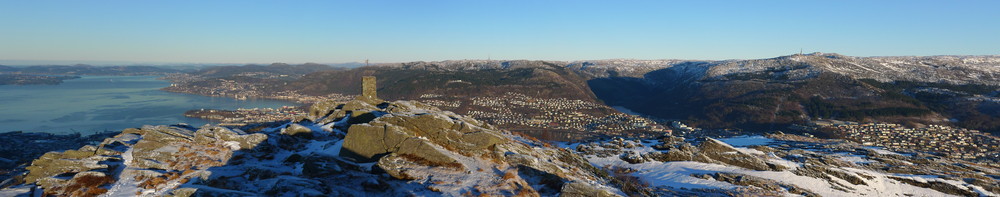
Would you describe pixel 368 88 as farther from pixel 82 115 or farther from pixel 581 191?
pixel 82 115

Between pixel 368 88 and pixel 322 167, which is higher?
pixel 368 88

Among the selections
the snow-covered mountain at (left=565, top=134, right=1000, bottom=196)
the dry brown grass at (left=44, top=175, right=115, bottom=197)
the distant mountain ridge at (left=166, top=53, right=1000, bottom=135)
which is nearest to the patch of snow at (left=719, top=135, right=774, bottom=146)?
the snow-covered mountain at (left=565, top=134, right=1000, bottom=196)

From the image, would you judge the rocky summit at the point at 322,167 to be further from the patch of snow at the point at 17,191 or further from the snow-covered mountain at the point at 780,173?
the snow-covered mountain at the point at 780,173

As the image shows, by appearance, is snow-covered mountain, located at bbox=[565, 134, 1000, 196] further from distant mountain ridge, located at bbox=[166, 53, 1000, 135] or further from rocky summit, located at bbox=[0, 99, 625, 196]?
distant mountain ridge, located at bbox=[166, 53, 1000, 135]

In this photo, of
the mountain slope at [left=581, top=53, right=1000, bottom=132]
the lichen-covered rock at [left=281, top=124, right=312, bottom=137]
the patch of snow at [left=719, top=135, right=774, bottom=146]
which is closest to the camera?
the lichen-covered rock at [left=281, top=124, right=312, bottom=137]

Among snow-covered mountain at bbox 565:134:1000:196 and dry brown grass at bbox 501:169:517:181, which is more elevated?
dry brown grass at bbox 501:169:517:181

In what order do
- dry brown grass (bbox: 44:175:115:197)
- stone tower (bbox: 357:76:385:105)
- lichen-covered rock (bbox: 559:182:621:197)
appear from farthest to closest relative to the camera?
stone tower (bbox: 357:76:385:105)
dry brown grass (bbox: 44:175:115:197)
lichen-covered rock (bbox: 559:182:621:197)

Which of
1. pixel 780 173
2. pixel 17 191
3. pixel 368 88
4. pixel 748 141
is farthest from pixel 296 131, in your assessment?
pixel 748 141

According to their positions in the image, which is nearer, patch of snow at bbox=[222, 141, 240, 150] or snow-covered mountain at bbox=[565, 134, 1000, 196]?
snow-covered mountain at bbox=[565, 134, 1000, 196]
